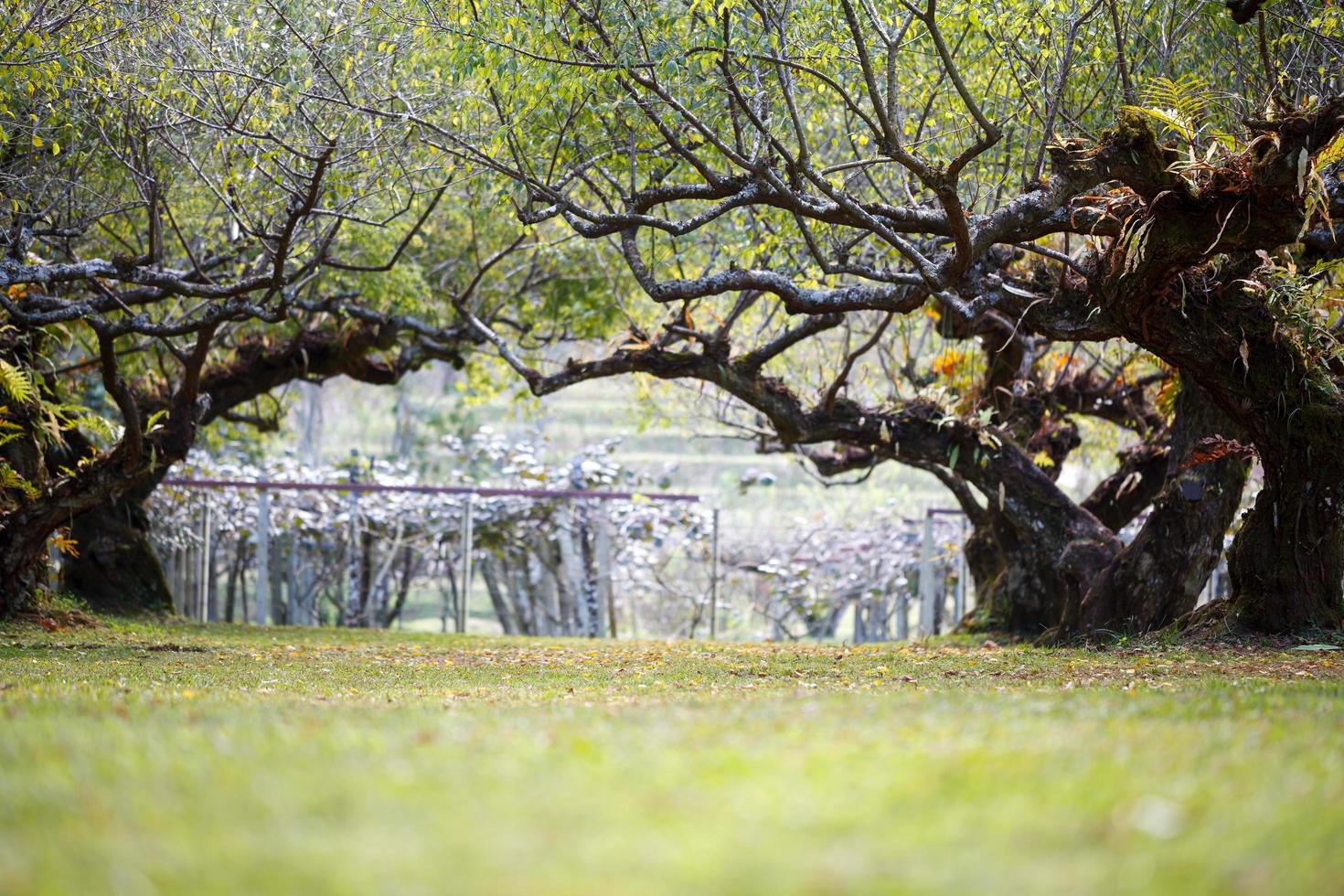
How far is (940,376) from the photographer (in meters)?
11.7

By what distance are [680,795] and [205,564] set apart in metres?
13.3

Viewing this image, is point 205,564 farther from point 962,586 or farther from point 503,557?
point 962,586

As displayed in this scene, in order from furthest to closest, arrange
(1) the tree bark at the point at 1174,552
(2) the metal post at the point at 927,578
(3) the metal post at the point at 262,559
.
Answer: (3) the metal post at the point at 262,559 → (2) the metal post at the point at 927,578 → (1) the tree bark at the point at 1174,552

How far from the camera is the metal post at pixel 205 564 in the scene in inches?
565

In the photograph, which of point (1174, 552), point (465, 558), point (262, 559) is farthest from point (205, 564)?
point (1174, 552)

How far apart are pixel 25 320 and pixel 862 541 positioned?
11985 mm

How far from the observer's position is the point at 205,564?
14.7m

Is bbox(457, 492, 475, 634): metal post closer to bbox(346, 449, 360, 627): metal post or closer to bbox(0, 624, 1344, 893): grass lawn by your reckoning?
bbox(346, 449, 360, 627): metal post

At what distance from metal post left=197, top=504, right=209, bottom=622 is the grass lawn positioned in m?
9.78

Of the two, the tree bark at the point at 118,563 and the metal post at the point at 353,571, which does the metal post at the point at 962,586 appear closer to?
the metal post at the point at 353,571

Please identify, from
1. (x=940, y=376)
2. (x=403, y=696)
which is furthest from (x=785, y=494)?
(x=403, y=696)

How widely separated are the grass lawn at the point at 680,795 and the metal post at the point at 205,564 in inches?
385

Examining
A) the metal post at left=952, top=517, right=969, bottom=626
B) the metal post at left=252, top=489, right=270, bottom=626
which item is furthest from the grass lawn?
the metal post at left=252, top=489, right=270, bottom=626

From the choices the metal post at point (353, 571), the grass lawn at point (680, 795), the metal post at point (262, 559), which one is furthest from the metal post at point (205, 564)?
the grass lawn at point (680, 795)
